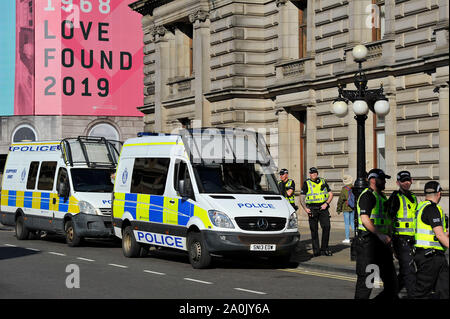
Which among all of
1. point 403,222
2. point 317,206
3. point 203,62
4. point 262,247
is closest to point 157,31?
point 203,62

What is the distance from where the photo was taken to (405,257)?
41.4 feet

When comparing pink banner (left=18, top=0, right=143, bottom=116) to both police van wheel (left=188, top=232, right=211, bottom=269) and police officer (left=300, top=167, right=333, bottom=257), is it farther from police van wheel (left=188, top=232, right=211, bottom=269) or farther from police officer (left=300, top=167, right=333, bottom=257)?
police van wheel (left=188, top=232, right=211, bottom=269)

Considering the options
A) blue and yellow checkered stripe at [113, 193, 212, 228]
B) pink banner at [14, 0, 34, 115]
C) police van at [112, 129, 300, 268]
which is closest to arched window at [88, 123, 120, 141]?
pink banner at [14, 0, 34, 115]

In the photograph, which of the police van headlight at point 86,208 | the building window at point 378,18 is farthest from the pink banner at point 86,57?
the police van headlight at point 86,208

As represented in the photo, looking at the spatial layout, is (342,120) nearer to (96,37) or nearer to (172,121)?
(172,121)

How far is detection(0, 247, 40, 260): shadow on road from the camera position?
20519 mm

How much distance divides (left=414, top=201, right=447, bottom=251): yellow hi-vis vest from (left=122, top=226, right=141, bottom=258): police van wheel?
31.9 ft

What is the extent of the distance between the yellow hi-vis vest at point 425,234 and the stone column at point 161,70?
29631 millimetres

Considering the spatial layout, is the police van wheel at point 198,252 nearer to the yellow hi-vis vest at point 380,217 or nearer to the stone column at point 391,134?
the yellow hi-vis vest at point 380,217

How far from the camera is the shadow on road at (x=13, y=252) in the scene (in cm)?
2052

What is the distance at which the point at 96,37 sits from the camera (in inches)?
2249

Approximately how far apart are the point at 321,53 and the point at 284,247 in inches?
543

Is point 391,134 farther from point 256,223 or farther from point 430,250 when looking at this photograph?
point 430,250
